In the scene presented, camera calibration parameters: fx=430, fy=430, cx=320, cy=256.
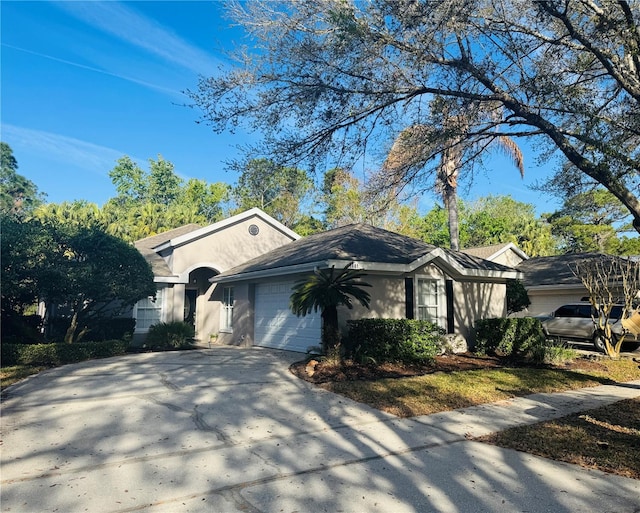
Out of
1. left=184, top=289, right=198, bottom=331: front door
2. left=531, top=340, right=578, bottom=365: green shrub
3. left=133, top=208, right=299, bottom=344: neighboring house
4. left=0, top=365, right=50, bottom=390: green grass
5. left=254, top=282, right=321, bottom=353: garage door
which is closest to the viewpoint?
left=0, top=365, right=50, bottom=390: green grass

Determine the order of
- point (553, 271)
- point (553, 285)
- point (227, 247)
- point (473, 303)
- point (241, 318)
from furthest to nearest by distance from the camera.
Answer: point (553, 271), point (553, 285), point (227, 247), point (241, 318), point (473, 303)

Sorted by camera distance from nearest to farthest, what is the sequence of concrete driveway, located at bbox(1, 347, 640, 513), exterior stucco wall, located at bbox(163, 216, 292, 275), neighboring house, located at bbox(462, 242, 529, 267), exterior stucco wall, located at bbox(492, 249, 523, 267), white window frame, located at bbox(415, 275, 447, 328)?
concrete driveway, located at bbox(1, 347, 640, 513), white window frame, located at bbox(415, 275, 447, 328), exterior stucco wall, located at bbox(163, 216, 292, 275), neighboring house, located at bbox(462, 242, 529, 267), exterior stucco wall, located at bbox(492, 249, 523, 267)

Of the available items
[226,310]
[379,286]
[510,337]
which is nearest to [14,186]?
[226,310]

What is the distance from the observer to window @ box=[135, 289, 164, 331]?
17.0 metres

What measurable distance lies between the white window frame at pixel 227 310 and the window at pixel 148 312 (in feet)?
8.49

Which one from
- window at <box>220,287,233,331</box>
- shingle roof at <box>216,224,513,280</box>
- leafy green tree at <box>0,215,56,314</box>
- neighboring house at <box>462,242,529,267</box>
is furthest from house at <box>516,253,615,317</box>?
leafy green tree at <box>0,215,56,314</box>

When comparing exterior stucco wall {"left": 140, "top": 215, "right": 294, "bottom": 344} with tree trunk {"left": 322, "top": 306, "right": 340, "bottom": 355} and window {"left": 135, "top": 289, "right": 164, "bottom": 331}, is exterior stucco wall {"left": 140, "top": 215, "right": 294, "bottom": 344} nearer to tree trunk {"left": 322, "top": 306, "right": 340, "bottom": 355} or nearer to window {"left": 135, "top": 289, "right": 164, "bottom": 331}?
window {"left": 135, "top": 289, "right": 164, "bottom": 331}

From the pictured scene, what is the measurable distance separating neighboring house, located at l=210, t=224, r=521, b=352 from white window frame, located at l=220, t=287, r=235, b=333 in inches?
35.1

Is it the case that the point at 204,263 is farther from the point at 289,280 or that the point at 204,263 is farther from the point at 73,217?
the point at 73,217

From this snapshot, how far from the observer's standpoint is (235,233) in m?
19.0

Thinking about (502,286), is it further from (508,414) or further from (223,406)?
(223,406)

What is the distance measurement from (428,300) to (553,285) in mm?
10810

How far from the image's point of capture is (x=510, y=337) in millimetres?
13258

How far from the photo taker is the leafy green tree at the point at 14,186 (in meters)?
53.9
